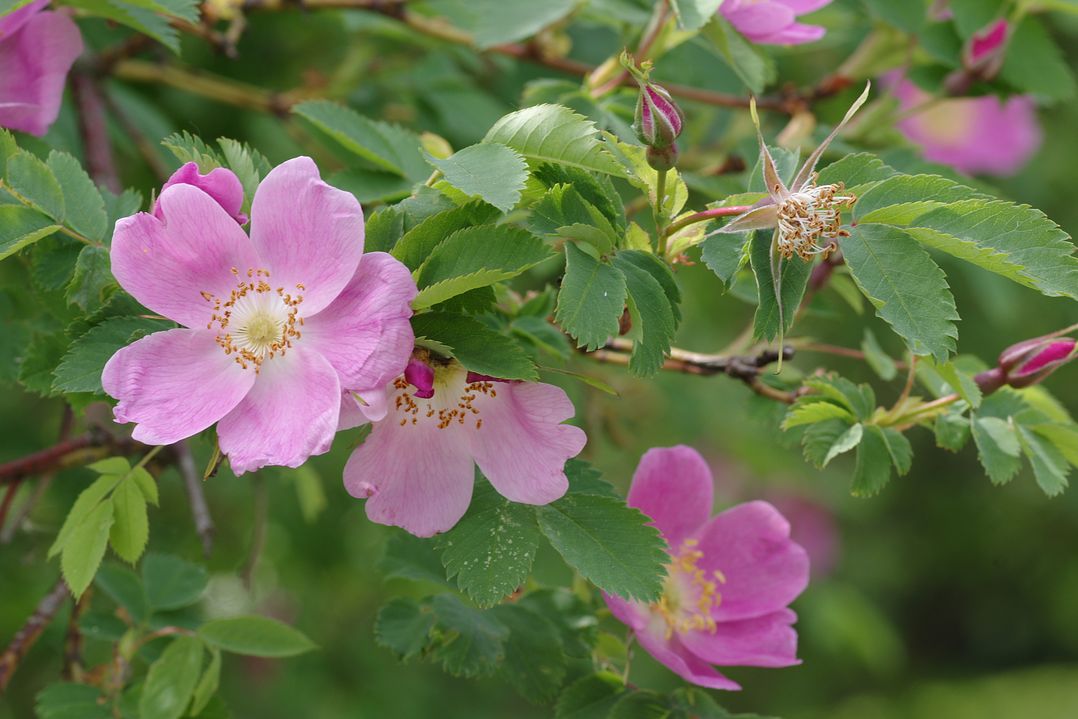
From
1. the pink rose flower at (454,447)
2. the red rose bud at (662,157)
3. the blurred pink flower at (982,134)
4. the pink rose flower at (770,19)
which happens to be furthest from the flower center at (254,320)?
the blurred pink flower at (982,134)

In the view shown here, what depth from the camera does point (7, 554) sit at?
2.22 meters

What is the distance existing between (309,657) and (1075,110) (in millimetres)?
2965

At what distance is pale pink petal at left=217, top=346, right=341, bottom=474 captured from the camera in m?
→ 0.87

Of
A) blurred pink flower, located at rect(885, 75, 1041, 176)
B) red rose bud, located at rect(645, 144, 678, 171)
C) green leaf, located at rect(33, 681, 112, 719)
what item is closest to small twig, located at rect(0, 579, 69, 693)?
green leaf, located at rect(33, 681, 112, 719)

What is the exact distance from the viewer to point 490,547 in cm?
99

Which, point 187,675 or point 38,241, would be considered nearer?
point 38,241

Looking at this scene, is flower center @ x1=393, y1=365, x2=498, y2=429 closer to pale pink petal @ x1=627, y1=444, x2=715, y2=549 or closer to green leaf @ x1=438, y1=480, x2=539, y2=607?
green leaf @ x1=438, y1=480, x2=539, y2=607

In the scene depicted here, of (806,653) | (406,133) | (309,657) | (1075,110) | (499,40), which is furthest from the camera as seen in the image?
(806,653)

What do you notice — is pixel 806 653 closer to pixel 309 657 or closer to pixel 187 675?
pixel 309 657

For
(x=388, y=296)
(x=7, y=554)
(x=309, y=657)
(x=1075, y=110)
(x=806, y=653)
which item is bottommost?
(x=806, y=653)

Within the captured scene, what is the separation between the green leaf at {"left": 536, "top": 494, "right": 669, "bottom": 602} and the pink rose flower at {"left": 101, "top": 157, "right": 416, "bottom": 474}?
23 centimetres

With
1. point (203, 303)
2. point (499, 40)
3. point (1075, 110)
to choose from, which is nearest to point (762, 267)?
point (203, 303)

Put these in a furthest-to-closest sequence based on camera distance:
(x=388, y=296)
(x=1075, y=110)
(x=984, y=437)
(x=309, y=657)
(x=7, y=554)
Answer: (x=1075, y=110)
(x=309, y=657)
(x=7, y=554)
(x=984, y=437)
(x=388, y=296)

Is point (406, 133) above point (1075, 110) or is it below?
above
